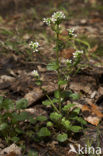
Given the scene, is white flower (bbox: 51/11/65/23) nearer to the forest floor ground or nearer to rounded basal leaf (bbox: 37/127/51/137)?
the forest floor ground

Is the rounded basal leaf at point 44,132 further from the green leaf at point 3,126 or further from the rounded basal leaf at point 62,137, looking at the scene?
the green leaf at point 3,126

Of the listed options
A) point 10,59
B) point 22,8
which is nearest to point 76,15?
point 22,8

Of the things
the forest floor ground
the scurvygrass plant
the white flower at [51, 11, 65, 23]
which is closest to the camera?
the white flower at [51, 11, 65, 23]

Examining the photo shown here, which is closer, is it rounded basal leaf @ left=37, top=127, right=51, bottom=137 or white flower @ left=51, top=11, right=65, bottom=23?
white flower @ left=51, top=11, right=65, bottom=23

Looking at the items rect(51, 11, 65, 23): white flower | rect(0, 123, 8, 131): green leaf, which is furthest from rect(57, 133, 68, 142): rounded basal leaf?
rect(51, 11, 65, 23): white flower

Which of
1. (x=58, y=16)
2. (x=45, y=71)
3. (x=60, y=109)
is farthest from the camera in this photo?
(x=45, y=71)

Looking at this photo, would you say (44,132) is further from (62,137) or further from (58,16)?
(58,16)

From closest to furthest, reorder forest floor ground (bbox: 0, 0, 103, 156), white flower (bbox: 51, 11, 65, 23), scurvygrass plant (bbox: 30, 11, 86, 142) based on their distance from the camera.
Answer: white flower (bbox: 51, 11, 65, 23) < scurvygrass plant (bbox: 30, 11, 86, 142) < forest floor ground (bbox: 0, 0, 103, 156)

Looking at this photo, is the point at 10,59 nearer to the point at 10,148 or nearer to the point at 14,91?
the point at 14,91

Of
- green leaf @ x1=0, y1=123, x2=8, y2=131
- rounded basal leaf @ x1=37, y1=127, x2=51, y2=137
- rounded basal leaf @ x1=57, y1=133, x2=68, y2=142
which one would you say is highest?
green leaf @ x1=0, y1=123, x2=8, y2=131

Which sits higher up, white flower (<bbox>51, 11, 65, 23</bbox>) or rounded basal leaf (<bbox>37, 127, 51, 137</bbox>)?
white flower (<bbox>51, 11, 65, 23</bbox>)

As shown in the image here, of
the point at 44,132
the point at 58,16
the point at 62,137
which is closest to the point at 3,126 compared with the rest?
the point at 44,132
